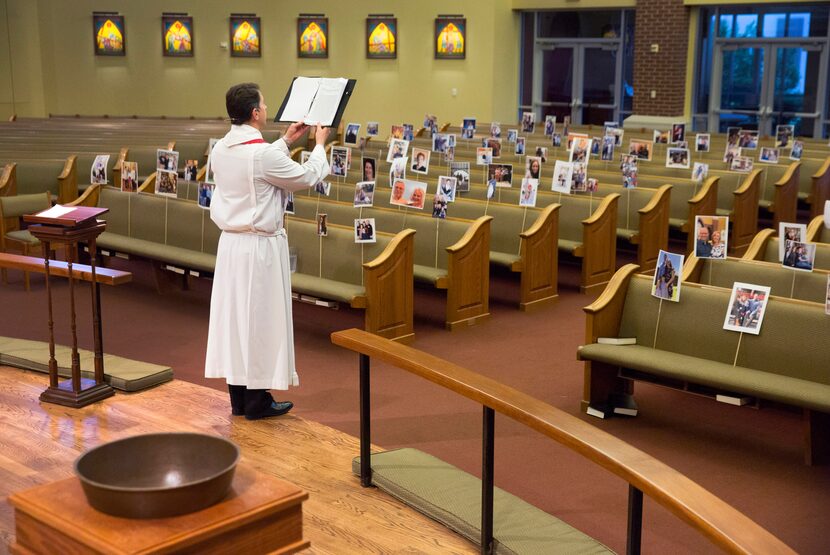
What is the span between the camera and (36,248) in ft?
31.3

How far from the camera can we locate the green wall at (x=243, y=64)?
1853 cm

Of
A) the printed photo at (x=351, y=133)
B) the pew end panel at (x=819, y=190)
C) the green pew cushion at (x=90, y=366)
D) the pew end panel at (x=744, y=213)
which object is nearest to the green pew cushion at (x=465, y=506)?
the green pew cushion at (x=90, y=366)

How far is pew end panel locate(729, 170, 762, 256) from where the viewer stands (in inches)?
379

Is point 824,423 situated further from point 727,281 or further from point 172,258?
point 172,258

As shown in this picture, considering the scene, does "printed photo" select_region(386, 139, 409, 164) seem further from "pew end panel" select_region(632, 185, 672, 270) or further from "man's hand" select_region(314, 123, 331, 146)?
"man's hand" select_region(314, 123, 331, 146)

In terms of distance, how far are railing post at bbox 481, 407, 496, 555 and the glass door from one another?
15803 millimetres

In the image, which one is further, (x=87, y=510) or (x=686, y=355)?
(x=686, y=355)

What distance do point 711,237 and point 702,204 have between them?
3.45m

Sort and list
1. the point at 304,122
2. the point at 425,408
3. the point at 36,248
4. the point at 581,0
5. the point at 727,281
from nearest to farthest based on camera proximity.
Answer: the point at 304,122
the point at 425,408
the point at 727,281
the point at 36,248
the point at 581,0

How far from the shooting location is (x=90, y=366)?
5277mm

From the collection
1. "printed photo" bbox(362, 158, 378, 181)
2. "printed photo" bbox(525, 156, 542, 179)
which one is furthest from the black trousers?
"printed photo" bbox(525, 156, 542, 179)

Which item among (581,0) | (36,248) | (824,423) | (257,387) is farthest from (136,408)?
(581,0)

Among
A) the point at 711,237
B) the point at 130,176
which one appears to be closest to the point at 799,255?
the point at 711,237

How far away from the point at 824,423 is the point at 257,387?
274cm
